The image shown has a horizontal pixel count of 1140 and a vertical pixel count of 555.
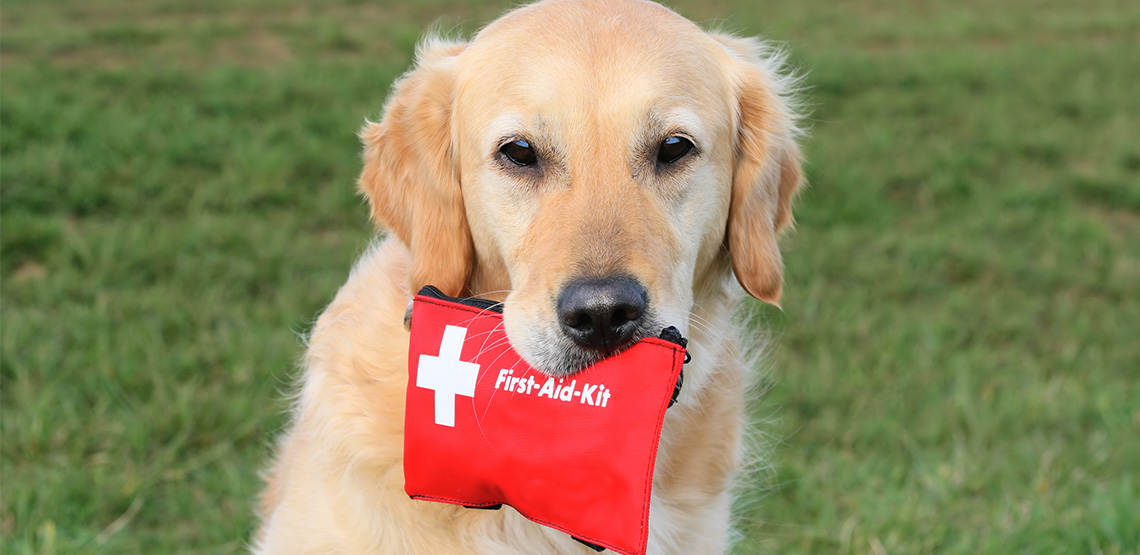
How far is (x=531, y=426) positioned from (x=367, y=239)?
13.9 feet

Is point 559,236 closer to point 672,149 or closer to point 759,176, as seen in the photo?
point 672,149

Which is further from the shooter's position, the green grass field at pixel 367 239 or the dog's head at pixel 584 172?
the green grass field at pixel 367 239

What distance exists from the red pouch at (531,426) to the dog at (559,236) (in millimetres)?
74

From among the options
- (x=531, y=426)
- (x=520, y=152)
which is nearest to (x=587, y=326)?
(x=531, y=426)

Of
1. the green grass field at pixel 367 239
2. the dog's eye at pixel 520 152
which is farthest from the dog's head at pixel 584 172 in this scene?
the green grass field at pixel 367 239

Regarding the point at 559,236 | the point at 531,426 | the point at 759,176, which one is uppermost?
the point at 559,236

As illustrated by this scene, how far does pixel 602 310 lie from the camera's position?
2.19 m

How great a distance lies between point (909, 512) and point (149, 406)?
3.21 m

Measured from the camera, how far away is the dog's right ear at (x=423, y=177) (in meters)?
2.76

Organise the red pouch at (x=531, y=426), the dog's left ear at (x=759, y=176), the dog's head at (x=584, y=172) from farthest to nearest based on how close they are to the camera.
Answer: the dog's left ear at (x=759, y=176) → the dog's head at (x=584, y=172) → the red pouch at (x=531, y=426)

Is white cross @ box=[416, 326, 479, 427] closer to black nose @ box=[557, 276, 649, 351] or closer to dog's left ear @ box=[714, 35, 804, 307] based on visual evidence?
black nose @ box=[557, 276, 649, 351]

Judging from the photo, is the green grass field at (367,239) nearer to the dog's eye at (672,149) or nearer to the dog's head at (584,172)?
the dog's head at (584,172)

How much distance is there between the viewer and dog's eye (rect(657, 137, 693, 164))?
2.63 meters

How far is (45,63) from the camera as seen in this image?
8406 millimetres
